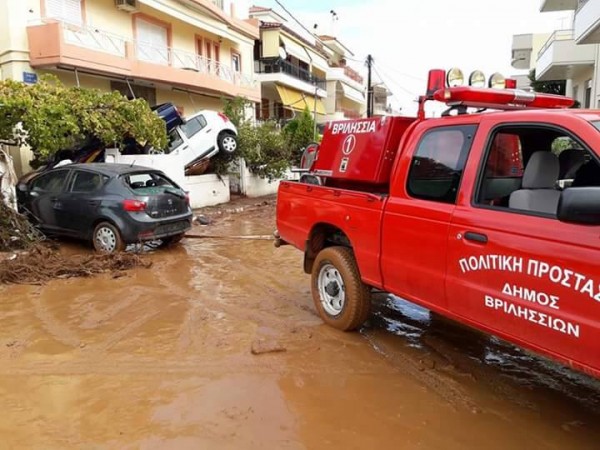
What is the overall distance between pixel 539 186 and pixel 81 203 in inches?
295

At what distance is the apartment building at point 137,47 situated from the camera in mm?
13797

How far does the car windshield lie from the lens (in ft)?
28.3

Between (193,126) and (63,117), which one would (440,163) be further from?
(193,126)

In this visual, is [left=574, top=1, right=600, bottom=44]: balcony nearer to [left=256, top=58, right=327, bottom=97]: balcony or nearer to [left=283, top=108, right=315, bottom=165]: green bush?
[left=283, top=108, right=315, bottom=165]: green bush

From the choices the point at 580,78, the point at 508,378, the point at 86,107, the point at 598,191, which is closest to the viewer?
the point at 598,191

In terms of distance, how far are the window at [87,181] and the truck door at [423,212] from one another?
6092mm

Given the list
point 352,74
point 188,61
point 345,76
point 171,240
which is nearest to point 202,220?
point 171,240

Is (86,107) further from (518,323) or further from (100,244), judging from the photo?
(518,323)

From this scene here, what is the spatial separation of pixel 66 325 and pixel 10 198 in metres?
4.99

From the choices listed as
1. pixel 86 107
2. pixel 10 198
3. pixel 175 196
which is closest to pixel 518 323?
pixel 175 196

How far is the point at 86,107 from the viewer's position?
10703 millimetres

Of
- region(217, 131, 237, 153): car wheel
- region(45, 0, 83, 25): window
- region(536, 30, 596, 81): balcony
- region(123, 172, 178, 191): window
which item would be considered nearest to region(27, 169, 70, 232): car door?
region(123, 172, 178, 191): window

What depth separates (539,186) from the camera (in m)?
3.44

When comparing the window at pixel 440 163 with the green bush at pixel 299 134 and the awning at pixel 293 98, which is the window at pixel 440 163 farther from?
the awning at pixel 293 98
